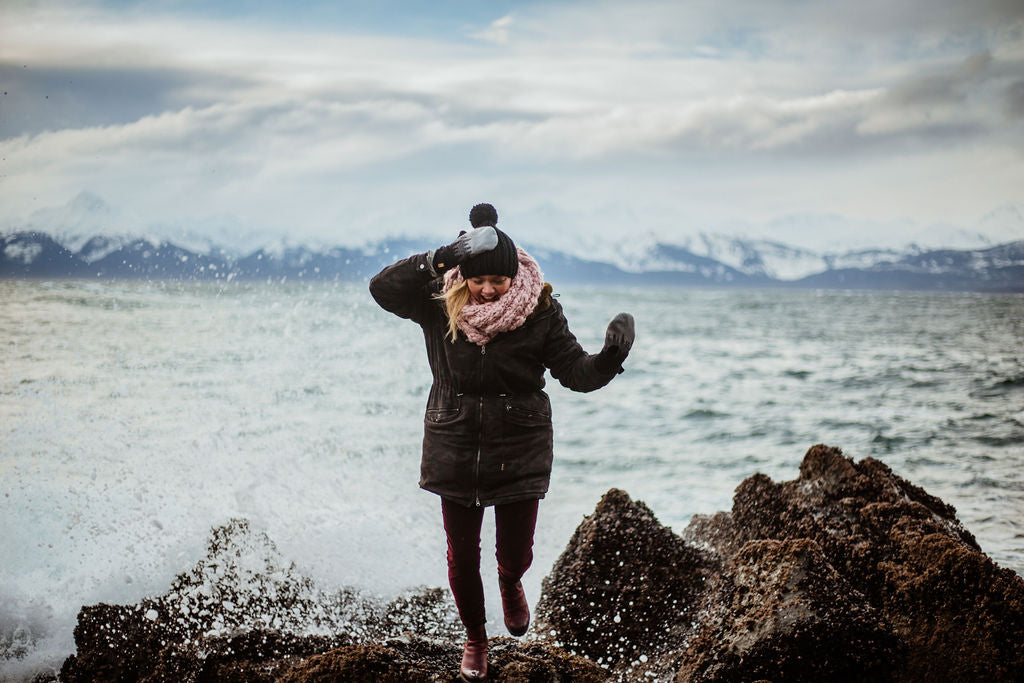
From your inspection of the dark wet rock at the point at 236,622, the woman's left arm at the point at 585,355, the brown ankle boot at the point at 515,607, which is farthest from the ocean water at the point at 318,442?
the woman's left arm at the point at 585,355

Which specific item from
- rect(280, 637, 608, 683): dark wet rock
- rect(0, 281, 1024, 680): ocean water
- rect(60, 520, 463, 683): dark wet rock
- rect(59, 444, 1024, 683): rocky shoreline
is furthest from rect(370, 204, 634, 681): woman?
rect(0, 281, 1024, 680): ocean water

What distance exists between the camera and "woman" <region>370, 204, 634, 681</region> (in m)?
2.94

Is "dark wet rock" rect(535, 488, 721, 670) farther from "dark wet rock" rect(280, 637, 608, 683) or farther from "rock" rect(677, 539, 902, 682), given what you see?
"dark wet rock" rect(280, 637, 608, 683)

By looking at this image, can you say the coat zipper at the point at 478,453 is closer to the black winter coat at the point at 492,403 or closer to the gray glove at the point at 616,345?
the black winter coat at the point at 492,403

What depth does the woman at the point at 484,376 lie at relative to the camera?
116 inches

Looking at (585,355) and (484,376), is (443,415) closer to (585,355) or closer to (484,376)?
(484,376)

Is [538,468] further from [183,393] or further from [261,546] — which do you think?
[183,393]

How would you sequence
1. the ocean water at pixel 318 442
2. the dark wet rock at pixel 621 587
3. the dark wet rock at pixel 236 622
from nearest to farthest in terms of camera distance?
the dark wet rock at pixel 236 622 < the dark wet rock at pixel 621 587 < the ocean water at pixel 318 442

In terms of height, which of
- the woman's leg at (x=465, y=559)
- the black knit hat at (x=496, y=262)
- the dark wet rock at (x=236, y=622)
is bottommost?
the dark wet rock at (x=236, y=622)

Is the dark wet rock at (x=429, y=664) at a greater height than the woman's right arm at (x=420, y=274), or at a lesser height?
lesser

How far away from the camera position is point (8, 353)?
12227mm

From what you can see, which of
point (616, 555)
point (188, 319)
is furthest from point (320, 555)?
point (188, 319)

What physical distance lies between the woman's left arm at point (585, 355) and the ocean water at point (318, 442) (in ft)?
7.55

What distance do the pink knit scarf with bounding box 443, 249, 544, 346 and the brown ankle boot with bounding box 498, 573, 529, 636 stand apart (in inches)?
42.6
